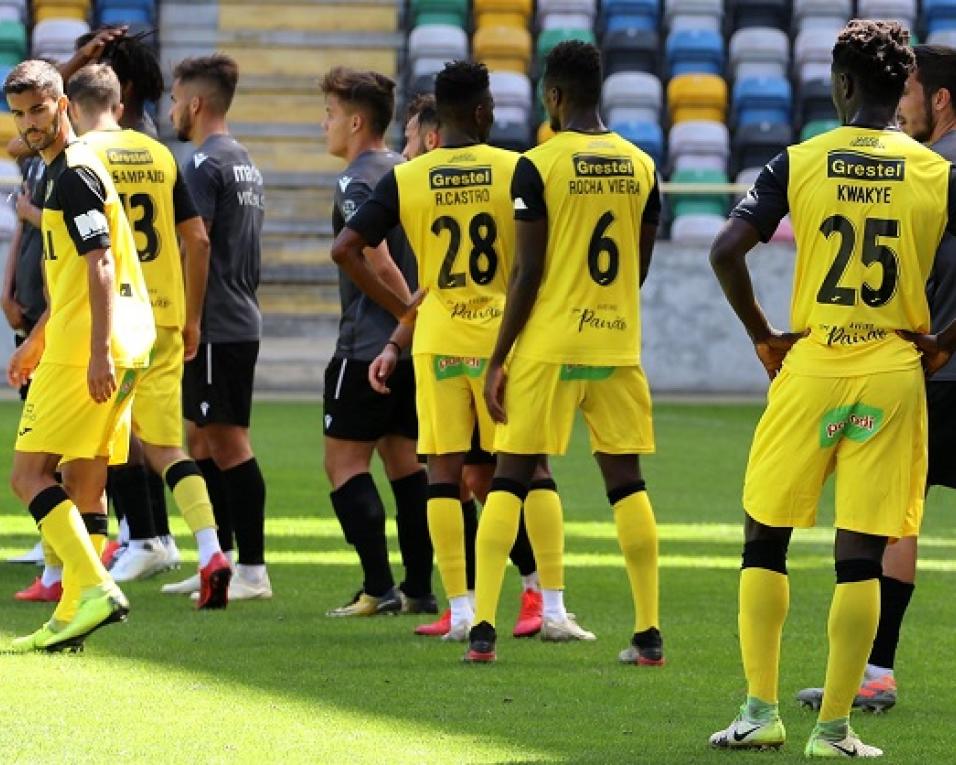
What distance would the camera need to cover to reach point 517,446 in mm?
6652

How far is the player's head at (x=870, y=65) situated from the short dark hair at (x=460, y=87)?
1.99m

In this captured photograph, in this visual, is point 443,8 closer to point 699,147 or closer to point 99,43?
point 699,147

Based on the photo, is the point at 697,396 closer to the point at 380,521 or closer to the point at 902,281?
the point at 380,521

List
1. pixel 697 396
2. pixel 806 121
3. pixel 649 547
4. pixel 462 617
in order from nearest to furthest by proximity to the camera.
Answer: pixel 649 547 < pixel 462 617 < pixel 697 396 < pixel 806 121

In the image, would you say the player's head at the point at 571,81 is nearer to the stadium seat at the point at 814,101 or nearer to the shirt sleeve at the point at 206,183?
the shirt sleeve at the point at 206,183

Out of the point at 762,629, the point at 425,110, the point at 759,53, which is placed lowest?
the point at 762,629

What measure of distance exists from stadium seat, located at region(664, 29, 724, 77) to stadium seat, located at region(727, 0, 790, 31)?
660mm

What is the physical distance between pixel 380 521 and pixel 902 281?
10.6 feet

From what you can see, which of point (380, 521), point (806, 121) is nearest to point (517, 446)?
point (380, 521)

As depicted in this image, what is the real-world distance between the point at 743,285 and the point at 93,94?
326 cm

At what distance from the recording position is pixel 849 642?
5.17 m

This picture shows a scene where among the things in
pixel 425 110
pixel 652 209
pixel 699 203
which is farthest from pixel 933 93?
pixel 699 203

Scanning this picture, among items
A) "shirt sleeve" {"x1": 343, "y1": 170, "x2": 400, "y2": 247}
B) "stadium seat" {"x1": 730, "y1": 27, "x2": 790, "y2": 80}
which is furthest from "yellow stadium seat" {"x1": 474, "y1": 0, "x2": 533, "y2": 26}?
"shirt sleeve" {"x1": 343, "y1": 170, "x2": 400, "y2": 247}

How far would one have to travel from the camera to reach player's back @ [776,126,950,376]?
5199 mm
